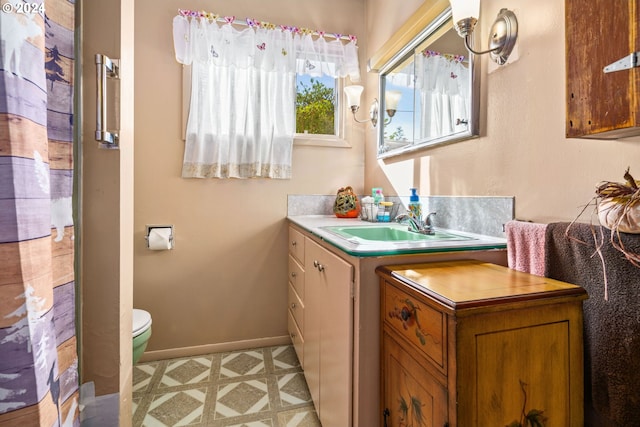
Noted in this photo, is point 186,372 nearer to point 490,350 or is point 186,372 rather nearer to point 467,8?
point 490,350

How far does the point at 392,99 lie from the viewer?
6.56 feet

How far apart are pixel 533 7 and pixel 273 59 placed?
1.56 m

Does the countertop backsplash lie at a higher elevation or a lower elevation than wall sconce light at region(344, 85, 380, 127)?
lower

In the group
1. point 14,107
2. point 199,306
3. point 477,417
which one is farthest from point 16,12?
point 199,306

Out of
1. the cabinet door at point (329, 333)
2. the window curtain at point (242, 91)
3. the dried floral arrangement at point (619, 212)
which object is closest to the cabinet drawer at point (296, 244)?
the cabinet door at point (329, 333)

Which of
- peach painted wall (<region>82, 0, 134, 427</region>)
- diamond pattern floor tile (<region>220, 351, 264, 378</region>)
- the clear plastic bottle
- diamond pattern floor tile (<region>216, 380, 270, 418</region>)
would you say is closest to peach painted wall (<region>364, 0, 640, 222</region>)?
the clear plastic bottle

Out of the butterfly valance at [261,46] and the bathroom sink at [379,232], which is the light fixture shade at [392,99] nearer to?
the butterfly valance at [261,46]

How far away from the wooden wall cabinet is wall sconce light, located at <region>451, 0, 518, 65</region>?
363 mm

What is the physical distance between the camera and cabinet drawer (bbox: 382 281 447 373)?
69 cm

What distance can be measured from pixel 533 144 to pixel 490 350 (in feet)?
2.47

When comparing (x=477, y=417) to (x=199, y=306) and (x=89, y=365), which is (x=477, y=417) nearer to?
(x=89, y=365)

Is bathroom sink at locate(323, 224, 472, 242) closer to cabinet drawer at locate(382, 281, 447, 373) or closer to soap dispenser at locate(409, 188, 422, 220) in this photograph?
soap dispenser at locate(409, 188, 422, 220)

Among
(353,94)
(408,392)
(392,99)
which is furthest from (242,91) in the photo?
(408,392)

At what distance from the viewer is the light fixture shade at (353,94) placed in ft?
7.14
